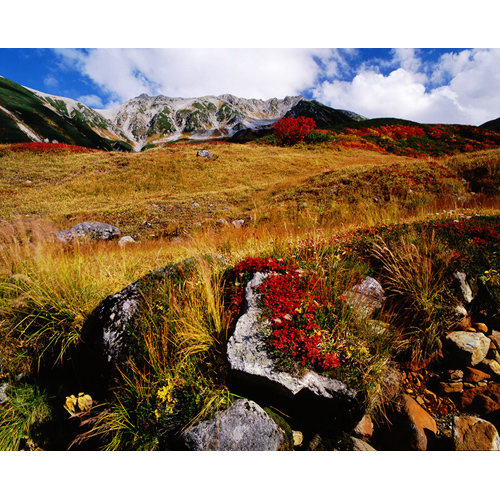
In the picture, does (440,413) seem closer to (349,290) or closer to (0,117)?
(349,290)

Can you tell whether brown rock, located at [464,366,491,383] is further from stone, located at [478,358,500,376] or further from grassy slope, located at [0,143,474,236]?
grassy slope, located at [0,143,474,236]

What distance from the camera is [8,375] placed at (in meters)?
3.49

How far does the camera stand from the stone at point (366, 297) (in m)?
3.14

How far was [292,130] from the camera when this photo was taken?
45.2m

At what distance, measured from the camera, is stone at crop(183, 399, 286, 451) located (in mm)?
2303

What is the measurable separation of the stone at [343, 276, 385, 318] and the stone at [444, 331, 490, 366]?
92cm

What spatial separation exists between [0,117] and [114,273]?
104481 millimetres

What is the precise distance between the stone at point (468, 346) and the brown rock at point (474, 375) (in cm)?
8

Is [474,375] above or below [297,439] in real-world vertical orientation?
above

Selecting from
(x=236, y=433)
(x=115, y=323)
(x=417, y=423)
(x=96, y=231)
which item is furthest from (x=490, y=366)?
(x=96, y=231)

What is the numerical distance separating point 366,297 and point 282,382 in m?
1.78

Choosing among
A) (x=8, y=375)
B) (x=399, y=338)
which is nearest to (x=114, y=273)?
(x=8, y=375)

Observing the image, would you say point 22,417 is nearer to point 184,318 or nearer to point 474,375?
point 184,318

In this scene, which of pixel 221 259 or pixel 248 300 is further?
pixel 221 259
